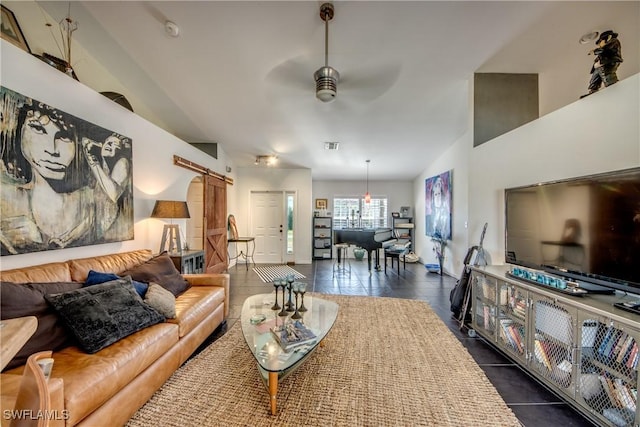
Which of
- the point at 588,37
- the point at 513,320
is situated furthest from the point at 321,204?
the point at 588,37

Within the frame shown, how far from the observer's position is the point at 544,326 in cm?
194

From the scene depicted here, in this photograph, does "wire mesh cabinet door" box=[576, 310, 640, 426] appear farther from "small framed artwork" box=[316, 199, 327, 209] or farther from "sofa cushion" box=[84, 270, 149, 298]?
"small framed artwork" box=[316, 199, 327, 209]

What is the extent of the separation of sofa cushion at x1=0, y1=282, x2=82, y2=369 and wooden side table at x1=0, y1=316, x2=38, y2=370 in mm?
1020

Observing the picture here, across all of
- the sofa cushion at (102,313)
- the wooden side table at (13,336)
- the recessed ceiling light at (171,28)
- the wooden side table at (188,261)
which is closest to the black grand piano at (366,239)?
the wooden side table at (188,261)

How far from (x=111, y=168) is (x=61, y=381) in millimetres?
2259

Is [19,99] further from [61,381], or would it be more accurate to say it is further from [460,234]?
[460,234]

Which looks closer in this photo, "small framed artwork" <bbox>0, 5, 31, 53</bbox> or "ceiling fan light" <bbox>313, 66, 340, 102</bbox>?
"small framed artwork" <bbox>0, 5, 31, 53</bbox>

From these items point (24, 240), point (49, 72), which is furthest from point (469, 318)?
point (49, 72)

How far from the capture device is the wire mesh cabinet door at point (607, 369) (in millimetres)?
1407

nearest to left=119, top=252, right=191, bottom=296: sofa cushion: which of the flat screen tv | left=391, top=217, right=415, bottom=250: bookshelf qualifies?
the flat screen tv

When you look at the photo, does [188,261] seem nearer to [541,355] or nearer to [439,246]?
[541,355]

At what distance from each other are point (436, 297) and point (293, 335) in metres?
2.99

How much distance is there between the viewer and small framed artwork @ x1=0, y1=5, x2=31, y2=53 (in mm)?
2188

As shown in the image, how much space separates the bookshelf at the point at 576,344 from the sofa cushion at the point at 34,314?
10.9 feet
